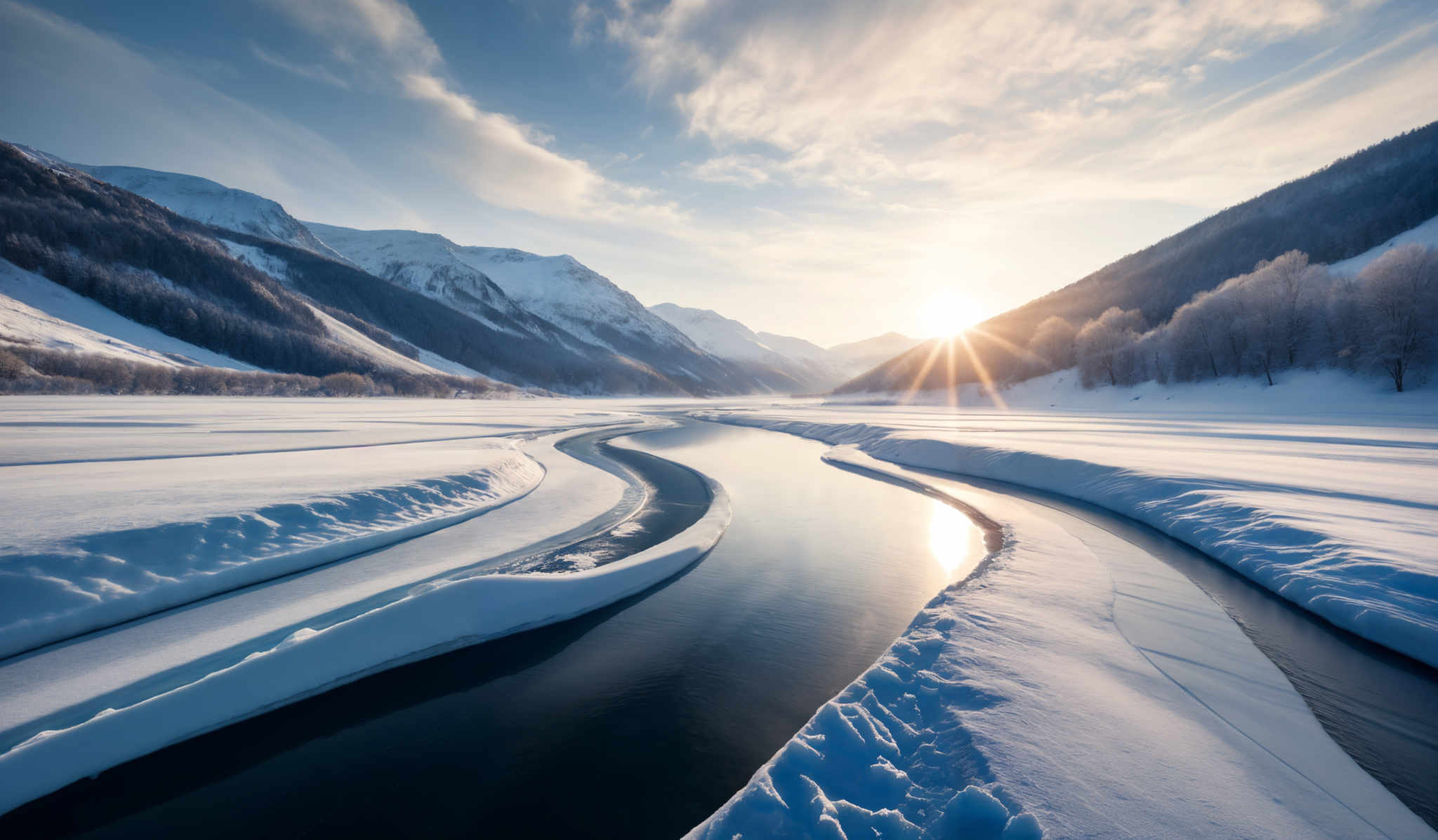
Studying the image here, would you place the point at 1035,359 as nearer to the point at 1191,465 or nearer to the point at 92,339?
the point at 1191,465

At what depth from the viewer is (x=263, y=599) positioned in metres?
8.34

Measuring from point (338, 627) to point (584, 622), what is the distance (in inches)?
140

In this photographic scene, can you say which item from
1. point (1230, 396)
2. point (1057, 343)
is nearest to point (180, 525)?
point (1230, 396)

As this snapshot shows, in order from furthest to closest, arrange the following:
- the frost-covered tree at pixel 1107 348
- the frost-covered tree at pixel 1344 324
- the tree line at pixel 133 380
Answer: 1. the frost-covered tree at pixel 1107 348
2. the tree line at pixel 133 380
3. the frost-covered tree at pixel 1344 324

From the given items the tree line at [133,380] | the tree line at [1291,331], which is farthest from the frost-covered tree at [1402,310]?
the tree line at [133,380]

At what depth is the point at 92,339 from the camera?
246ft

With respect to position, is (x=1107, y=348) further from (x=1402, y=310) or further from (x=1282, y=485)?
(x=1282, y=485)

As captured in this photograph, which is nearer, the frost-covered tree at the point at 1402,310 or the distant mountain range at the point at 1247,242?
the frost-covered tree at the point at 1402,310

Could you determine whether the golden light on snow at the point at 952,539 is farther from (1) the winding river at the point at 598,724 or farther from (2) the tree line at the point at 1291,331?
(2) the tree line at the point at 1291,331

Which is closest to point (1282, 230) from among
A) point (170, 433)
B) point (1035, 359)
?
point (1035, 359)

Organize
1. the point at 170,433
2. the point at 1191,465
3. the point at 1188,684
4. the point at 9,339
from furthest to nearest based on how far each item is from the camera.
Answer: the point at 9,339 < the point at 170,433 < the point at 1191,465 < the point at 1188,684

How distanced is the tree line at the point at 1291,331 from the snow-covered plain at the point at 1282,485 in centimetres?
455

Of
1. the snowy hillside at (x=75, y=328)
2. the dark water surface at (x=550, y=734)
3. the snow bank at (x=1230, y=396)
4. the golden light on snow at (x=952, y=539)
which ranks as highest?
the snowy hillside at (x=75, y=328)

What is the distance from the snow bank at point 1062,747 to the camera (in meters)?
3.84
